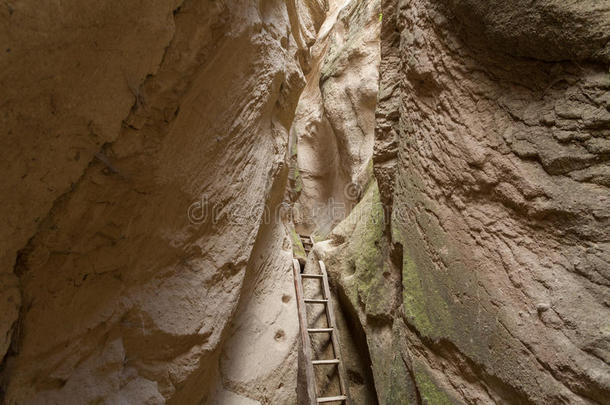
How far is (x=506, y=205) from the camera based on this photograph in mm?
1913

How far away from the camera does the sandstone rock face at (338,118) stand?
809 centimetres

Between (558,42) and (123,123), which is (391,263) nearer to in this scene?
(558,42)

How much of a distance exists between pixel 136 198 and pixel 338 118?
23.3 ft

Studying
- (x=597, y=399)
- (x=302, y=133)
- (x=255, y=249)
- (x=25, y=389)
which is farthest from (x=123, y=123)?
(x=302, y=133)

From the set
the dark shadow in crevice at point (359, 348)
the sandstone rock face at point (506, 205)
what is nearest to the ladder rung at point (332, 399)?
the dark shadow in crevice at point (359, 348)

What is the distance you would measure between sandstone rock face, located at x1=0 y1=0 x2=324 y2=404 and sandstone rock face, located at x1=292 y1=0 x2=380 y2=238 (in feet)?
11.5

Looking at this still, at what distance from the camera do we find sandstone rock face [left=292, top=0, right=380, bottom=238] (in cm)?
809

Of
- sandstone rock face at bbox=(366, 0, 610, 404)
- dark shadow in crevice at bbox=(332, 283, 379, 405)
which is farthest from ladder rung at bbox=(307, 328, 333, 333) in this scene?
sandstone rock face at bbox=(366, 0, 610, 404)

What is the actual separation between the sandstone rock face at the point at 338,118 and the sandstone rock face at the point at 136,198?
3494 millimetres

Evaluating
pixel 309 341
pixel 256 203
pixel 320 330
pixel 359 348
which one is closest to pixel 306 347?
pixel 309 341

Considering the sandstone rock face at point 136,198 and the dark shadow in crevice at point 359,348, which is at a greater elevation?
the sandstone rock face at point 136,198

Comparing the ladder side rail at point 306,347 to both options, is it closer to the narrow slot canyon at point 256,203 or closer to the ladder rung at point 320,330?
the narrow slot canyon at point 256,203

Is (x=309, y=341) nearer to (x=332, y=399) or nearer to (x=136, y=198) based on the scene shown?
(x=332, y=399)

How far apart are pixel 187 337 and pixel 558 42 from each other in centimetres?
275
